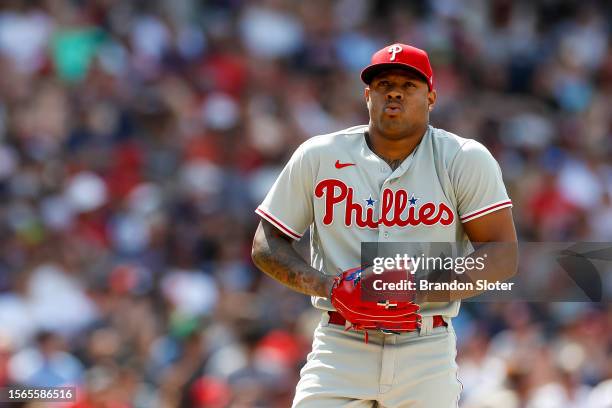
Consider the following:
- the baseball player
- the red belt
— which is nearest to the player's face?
the baseball player

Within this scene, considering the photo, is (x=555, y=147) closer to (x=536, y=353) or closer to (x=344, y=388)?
(x=536, y=353)

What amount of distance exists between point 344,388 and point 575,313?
497cm

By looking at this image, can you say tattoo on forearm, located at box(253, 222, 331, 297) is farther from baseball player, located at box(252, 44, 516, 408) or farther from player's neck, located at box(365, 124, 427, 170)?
player's neck, located at box(365, 124, 427, 170)

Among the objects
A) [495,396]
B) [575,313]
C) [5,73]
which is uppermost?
[5,73]

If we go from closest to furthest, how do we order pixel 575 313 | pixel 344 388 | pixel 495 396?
pixel 344 388, pixel 495 396, pixel 575 313

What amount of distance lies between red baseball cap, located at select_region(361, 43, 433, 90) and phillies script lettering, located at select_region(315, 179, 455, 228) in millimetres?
408

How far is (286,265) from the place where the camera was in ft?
14.1

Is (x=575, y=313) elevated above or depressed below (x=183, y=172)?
below

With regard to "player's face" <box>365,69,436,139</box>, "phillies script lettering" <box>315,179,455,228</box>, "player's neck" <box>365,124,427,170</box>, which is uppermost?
"player's face" <box>365,69,436,139</box>

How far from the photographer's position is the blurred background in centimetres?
820

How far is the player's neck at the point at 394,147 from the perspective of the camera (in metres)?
4.34

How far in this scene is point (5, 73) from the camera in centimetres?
1068

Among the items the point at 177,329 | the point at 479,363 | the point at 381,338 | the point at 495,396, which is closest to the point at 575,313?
the point at 479,363

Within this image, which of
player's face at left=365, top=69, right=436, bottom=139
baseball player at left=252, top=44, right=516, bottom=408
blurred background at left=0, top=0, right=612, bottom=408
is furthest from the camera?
blurred background at left=0, top=0, right=612, bottom=408
